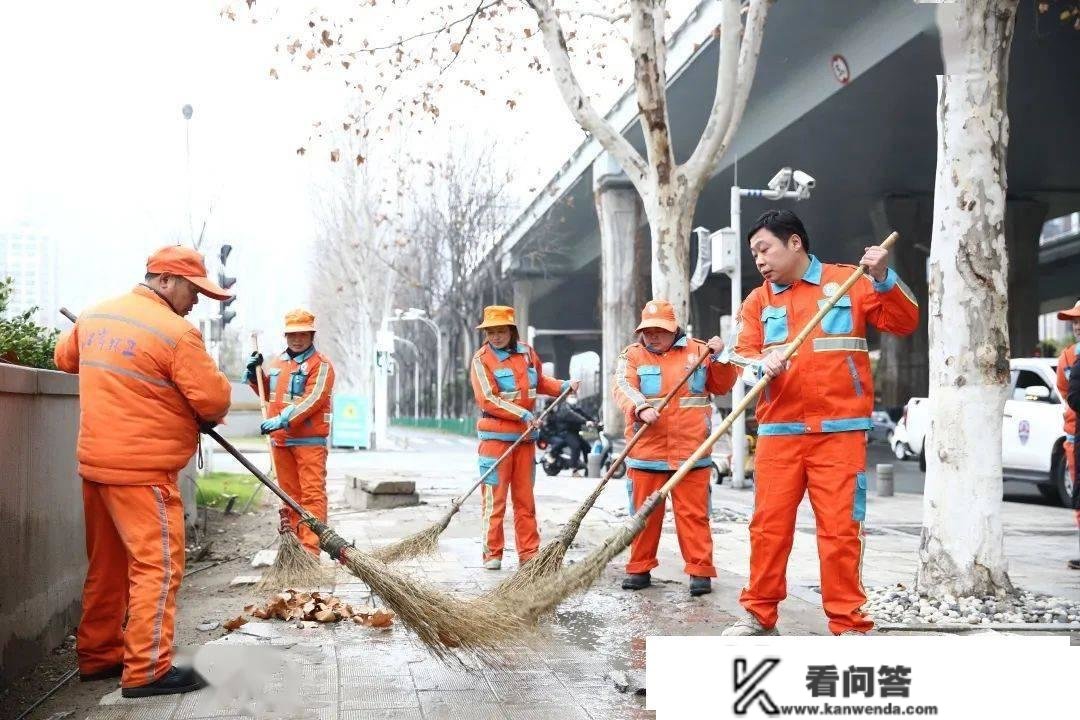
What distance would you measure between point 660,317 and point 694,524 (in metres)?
1.31

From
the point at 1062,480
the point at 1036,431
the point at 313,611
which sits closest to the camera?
the point at 313,611

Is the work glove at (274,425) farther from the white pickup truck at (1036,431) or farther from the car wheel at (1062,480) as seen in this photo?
the car wheel at (1062,480)

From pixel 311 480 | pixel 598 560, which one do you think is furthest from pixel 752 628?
pixel 311 480

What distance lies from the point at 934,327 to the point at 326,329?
6373 cm

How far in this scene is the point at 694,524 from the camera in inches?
284

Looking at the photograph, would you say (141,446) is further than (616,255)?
No

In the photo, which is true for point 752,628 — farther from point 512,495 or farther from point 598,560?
point 512,495

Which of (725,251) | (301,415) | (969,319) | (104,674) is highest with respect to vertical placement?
(725,251)

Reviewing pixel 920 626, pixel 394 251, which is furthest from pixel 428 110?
pixel 394 251

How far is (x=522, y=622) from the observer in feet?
16.1

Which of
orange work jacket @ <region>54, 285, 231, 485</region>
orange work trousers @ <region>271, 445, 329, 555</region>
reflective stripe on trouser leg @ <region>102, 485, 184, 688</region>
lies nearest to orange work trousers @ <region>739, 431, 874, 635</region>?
orange work jacket @ <region>54, 285, 231, 485</region>

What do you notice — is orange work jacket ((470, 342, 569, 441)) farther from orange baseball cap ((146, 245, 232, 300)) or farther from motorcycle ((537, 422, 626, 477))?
motorcycle ((537, 422, 626, 477))

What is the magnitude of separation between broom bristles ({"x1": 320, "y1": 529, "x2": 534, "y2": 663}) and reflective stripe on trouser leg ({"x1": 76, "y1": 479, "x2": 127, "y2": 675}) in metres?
0.99

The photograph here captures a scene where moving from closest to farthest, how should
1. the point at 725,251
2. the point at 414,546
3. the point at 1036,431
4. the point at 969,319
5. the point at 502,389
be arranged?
the point at 969,319
the point at 414,546
the point at 502,389
the point at 1036,431
the point at 725,251
